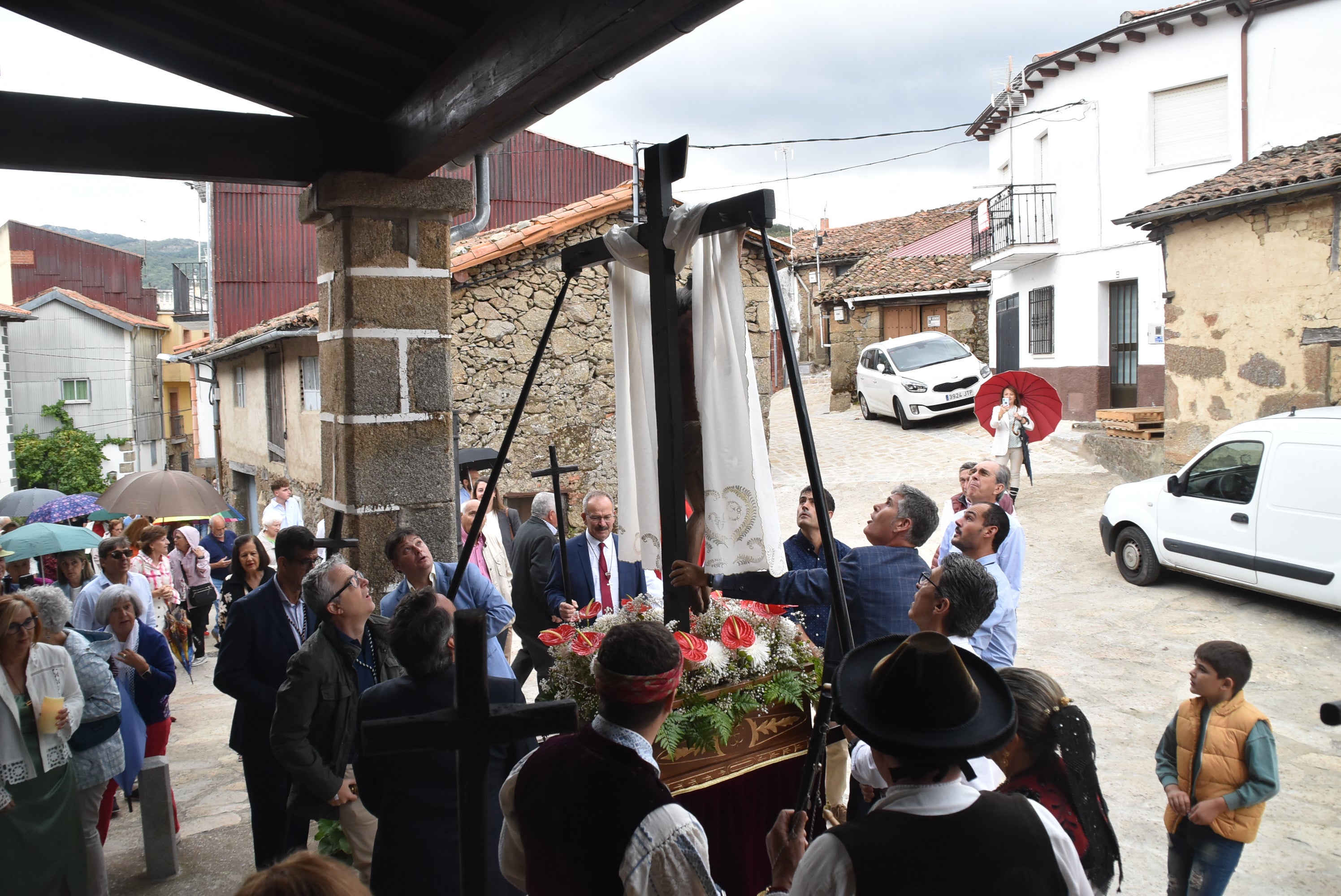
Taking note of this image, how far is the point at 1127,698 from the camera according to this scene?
646 cm

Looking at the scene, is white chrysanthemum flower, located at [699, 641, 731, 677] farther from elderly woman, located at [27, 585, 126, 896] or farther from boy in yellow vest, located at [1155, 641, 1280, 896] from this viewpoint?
elderly woman, located at [27, 585, 126, 896]

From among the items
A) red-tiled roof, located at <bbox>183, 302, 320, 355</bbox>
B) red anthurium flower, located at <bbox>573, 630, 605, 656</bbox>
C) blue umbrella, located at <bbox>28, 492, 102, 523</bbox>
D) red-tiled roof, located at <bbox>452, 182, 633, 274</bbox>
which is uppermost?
red-tiled roof, located at <bbox>452, 182, 633, 274</bbox>

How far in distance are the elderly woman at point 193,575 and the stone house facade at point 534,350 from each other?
142 inches

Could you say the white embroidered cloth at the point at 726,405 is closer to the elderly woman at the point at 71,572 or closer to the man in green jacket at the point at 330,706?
the man in green jacket at the point at 330,706

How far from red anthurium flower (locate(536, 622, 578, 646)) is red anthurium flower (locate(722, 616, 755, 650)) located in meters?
0.46

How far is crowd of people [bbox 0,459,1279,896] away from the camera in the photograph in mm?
1821

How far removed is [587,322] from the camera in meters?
12.3

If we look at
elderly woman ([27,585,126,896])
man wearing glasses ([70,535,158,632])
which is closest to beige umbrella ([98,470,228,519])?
man wearing glasses ([70,535,158,632])

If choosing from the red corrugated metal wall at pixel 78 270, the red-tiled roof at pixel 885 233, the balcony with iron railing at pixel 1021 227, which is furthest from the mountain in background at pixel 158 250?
the balcony with iron railing at pixel 1021 227

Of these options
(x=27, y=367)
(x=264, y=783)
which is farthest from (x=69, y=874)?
(x=27, y=367)

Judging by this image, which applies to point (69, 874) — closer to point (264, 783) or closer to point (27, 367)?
point (264, 783)

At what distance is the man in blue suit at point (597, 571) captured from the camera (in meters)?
5.27

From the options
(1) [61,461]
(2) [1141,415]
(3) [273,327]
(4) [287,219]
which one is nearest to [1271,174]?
(2) [1141,415]

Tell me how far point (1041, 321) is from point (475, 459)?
14.7 m
